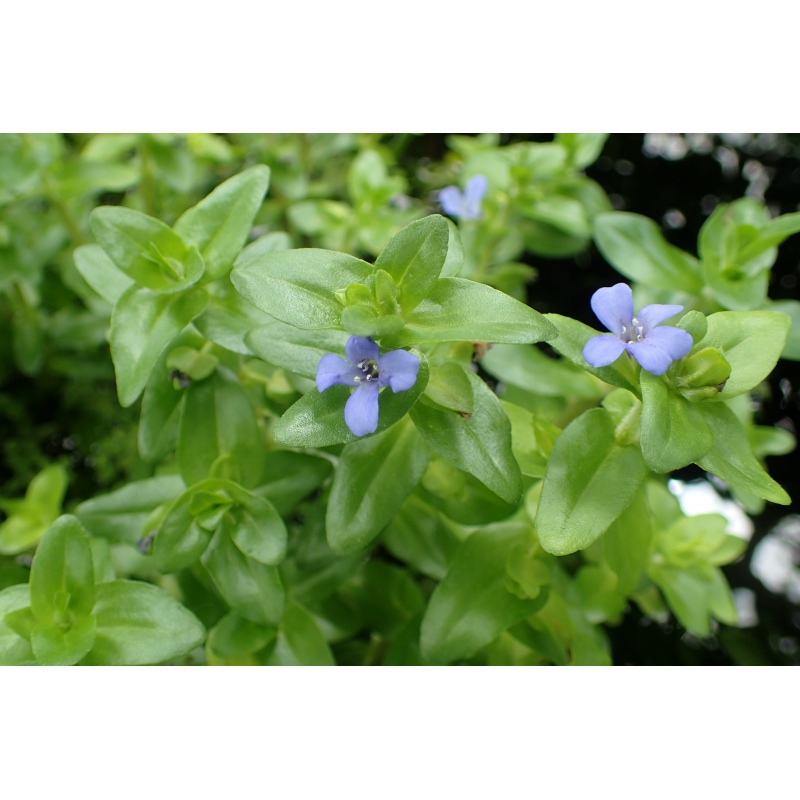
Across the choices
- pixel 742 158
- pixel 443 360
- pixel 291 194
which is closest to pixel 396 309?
pixel 443 360

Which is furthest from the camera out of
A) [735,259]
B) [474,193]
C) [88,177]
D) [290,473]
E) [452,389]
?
[88,177]

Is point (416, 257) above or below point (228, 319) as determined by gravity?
above

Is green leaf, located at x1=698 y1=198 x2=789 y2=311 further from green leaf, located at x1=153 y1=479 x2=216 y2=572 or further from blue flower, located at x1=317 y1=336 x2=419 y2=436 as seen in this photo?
green leaf, located at x1=153 y1=479 x2=216 y2=572

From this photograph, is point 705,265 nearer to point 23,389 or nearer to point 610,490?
point 610,490

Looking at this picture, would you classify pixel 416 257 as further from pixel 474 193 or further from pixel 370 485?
pixel 474 193

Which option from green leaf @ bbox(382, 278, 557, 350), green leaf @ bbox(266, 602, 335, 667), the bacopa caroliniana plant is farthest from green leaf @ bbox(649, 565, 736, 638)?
green leaf @ bbox(382, 278, 557, 350)

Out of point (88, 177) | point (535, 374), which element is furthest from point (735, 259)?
point (88, 177)
